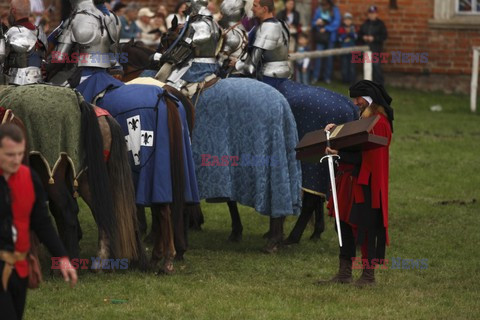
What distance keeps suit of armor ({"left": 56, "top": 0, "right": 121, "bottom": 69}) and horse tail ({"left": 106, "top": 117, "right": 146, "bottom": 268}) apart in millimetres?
1074

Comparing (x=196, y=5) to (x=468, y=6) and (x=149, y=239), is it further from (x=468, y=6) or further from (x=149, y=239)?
(x=468, y=6)

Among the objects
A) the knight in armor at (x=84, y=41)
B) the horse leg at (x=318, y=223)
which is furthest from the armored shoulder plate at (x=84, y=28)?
the horse leg at (x=318, y=223)

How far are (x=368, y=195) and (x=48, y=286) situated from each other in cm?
271

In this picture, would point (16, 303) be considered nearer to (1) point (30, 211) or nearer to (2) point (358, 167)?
(1) point (30, 211)

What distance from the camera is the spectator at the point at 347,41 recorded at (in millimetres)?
24266

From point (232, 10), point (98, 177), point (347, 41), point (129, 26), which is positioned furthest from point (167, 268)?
point (347, 41)

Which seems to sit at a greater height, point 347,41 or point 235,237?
point 347,41

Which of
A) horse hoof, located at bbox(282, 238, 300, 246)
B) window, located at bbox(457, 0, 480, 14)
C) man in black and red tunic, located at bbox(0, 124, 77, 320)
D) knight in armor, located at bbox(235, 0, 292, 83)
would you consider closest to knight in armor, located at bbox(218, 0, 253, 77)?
knight in armor, located at bbox(235, 0, 292, 83)

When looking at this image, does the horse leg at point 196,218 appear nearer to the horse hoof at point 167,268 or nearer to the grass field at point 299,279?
the grass field at point 299,279

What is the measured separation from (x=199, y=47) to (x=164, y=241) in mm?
2229

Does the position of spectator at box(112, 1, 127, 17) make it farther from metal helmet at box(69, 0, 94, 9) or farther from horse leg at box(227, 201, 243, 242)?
metal helmet at box(69, 0, 94, 9)

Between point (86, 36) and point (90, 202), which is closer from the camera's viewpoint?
point (90, 202)

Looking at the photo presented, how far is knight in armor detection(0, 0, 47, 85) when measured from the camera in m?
10.6

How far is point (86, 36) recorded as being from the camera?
10.7 meters
